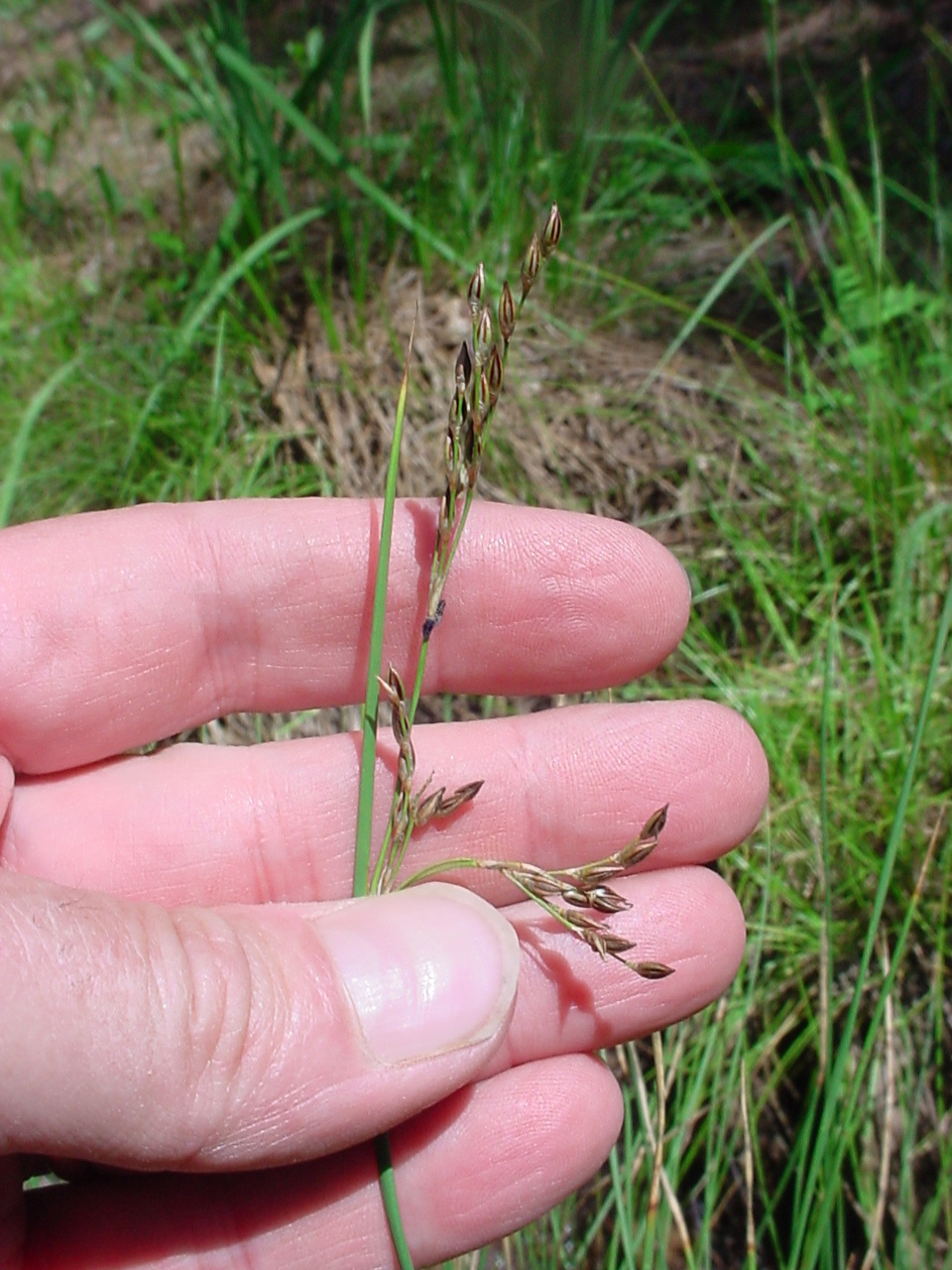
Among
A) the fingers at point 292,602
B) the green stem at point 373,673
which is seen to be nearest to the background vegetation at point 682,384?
the fingers at point 292,602

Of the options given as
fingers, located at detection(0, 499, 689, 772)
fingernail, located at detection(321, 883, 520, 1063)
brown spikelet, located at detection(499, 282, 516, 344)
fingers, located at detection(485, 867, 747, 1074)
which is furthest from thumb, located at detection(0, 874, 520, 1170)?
brown spikelet, located at detection(499, 282, 516, 344)

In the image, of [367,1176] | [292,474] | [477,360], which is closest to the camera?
[477,360]

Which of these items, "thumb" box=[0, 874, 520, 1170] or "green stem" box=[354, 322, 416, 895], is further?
"green stem" box=[354, 322, 416, 895]

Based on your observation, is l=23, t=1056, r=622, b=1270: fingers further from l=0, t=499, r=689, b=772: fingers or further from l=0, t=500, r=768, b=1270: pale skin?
l=0, t=499, r=689, b=772: fingers

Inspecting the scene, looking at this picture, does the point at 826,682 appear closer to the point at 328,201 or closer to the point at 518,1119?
the point at 518,1119

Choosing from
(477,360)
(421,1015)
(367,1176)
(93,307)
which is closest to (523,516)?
(477,360)

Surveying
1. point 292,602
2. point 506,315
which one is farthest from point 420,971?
point 506,315

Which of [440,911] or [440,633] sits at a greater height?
[440,633]
